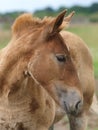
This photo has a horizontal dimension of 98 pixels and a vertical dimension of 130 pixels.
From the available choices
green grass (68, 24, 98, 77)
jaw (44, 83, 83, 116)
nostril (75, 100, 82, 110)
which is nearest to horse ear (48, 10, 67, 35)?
jaw (44, 83, 83, 116)

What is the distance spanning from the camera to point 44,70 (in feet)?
20.3

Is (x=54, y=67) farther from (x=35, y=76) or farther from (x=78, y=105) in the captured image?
(x=78, y=105)

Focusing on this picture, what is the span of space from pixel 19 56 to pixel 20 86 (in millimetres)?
406

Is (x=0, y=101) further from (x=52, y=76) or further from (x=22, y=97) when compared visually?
(x=52, y=76)

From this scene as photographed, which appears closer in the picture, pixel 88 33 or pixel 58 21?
pixel 58 21

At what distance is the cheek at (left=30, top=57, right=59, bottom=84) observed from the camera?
6.18 m

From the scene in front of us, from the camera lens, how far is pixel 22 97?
673cm

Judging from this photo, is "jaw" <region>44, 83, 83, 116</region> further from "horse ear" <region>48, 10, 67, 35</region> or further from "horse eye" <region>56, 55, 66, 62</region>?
"horse ear" <region>48, 10, 67, 35</region>

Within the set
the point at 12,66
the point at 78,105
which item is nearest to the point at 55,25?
the point at 12,66

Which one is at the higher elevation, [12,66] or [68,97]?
[12,66]

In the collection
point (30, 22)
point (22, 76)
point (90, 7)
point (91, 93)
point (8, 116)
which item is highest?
point (30, 22)

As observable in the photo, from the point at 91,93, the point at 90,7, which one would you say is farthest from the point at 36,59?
the point at 90,7

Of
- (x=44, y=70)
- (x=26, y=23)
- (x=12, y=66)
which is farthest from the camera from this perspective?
(x=26, y=23)

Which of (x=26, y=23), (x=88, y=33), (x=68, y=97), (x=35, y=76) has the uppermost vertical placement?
(x=26, y=23)
